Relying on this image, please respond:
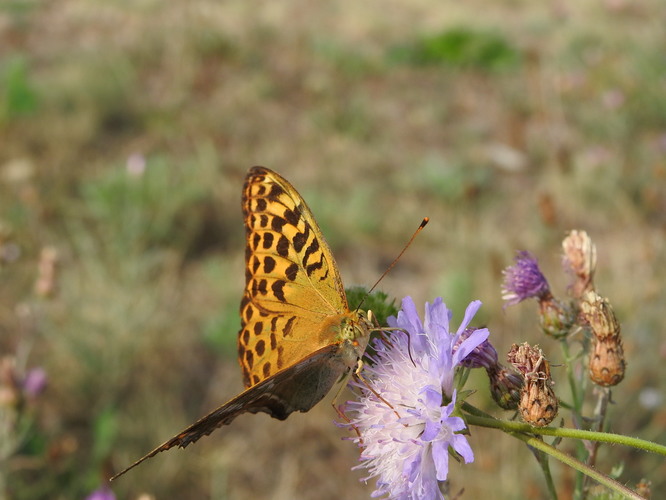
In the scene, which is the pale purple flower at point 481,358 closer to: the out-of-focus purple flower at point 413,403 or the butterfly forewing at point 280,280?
the out-of-focus purple flower at point 413,403

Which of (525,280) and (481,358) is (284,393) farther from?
(525,280)

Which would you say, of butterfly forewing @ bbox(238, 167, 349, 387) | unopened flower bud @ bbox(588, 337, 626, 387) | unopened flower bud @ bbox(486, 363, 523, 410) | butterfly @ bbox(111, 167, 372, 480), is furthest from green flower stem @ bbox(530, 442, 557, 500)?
butterfly forewing @ bbox(238, 167, 349, 387)

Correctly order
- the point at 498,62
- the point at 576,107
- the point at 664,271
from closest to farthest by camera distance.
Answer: the point at 664,271, the point at 576,107, the point at 498,62

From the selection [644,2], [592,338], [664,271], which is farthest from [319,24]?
[592,338]

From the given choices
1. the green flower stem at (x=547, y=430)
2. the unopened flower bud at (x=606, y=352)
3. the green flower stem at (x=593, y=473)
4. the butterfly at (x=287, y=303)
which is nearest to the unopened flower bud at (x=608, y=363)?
the unopened flower bud at (x=606, y=352)

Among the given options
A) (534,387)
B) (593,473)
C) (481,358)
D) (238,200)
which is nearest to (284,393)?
(481,358)

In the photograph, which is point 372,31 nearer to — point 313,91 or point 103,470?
point 313,91

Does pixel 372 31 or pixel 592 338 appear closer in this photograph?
pixel 592 338
